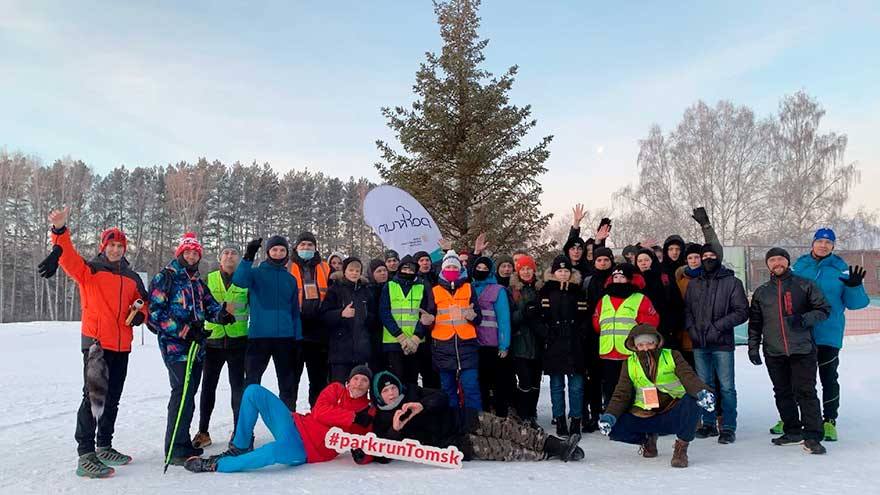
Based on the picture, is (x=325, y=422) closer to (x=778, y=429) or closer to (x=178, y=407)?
(x=178, y=407)

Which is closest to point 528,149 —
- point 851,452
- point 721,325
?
point 721,325

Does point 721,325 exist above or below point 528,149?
below

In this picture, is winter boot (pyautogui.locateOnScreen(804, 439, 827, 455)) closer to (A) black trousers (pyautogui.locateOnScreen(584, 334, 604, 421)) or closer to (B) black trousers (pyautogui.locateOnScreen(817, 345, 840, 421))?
(B) black trousers (pyautogui.locateOnScreen(817, 345, 840, 421))

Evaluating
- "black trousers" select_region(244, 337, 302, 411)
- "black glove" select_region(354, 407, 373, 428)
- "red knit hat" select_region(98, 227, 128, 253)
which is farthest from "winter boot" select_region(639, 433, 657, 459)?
"red knit hat" select_region(98, 227, 128, 253)

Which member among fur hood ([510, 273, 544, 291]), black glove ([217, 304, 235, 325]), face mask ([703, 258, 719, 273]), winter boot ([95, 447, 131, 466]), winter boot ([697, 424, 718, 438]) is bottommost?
winter boot ([697, 424, 718, 438])

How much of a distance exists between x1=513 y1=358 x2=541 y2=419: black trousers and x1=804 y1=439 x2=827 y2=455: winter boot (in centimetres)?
251

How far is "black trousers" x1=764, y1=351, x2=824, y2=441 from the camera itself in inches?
213

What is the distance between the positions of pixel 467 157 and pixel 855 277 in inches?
302

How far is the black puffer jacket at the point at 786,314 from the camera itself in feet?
18.4

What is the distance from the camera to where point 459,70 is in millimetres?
13227

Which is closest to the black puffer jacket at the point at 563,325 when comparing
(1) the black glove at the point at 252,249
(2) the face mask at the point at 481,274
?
(2) the face mask at the point at 481,274

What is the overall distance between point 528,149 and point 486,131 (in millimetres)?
1255

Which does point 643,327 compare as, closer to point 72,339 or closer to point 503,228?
point 503,228

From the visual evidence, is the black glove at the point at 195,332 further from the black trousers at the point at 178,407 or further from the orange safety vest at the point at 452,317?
the orange safety vest at the point at 452,317
